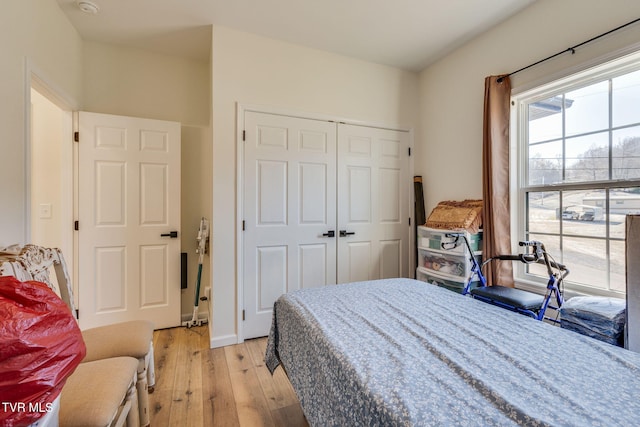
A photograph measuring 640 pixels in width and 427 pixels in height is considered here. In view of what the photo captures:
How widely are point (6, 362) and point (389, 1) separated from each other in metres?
2.84

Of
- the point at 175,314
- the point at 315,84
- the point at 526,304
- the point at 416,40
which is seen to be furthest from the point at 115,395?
the point at 416,40

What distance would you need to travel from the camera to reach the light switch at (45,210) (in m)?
2.50

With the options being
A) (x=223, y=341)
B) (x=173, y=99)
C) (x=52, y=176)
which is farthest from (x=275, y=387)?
(x=173, y=99)

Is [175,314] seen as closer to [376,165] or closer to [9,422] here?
[9,422]

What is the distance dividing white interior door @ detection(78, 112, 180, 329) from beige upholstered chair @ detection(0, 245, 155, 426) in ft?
3.69

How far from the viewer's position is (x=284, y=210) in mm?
2715

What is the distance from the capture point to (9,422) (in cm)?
66

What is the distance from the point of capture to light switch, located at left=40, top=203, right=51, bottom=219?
250 centimetres

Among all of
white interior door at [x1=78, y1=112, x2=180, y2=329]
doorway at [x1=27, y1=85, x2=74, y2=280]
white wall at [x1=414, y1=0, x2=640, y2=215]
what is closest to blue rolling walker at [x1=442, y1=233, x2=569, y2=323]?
white wall at [x1=414, y1=0, x2=640, y2=215]

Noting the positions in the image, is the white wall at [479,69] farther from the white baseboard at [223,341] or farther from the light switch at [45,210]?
the light switch at [45,210]

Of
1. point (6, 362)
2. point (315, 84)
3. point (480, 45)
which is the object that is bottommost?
point (6, 362)

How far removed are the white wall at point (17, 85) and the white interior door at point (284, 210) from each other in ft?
4.64

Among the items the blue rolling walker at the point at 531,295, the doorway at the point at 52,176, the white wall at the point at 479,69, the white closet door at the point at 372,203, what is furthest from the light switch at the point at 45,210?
the white wall at the point at 479,69

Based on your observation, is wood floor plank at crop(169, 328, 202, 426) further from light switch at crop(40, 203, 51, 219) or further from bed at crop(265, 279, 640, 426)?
light switch at crop(40, 203, 51, 219)
